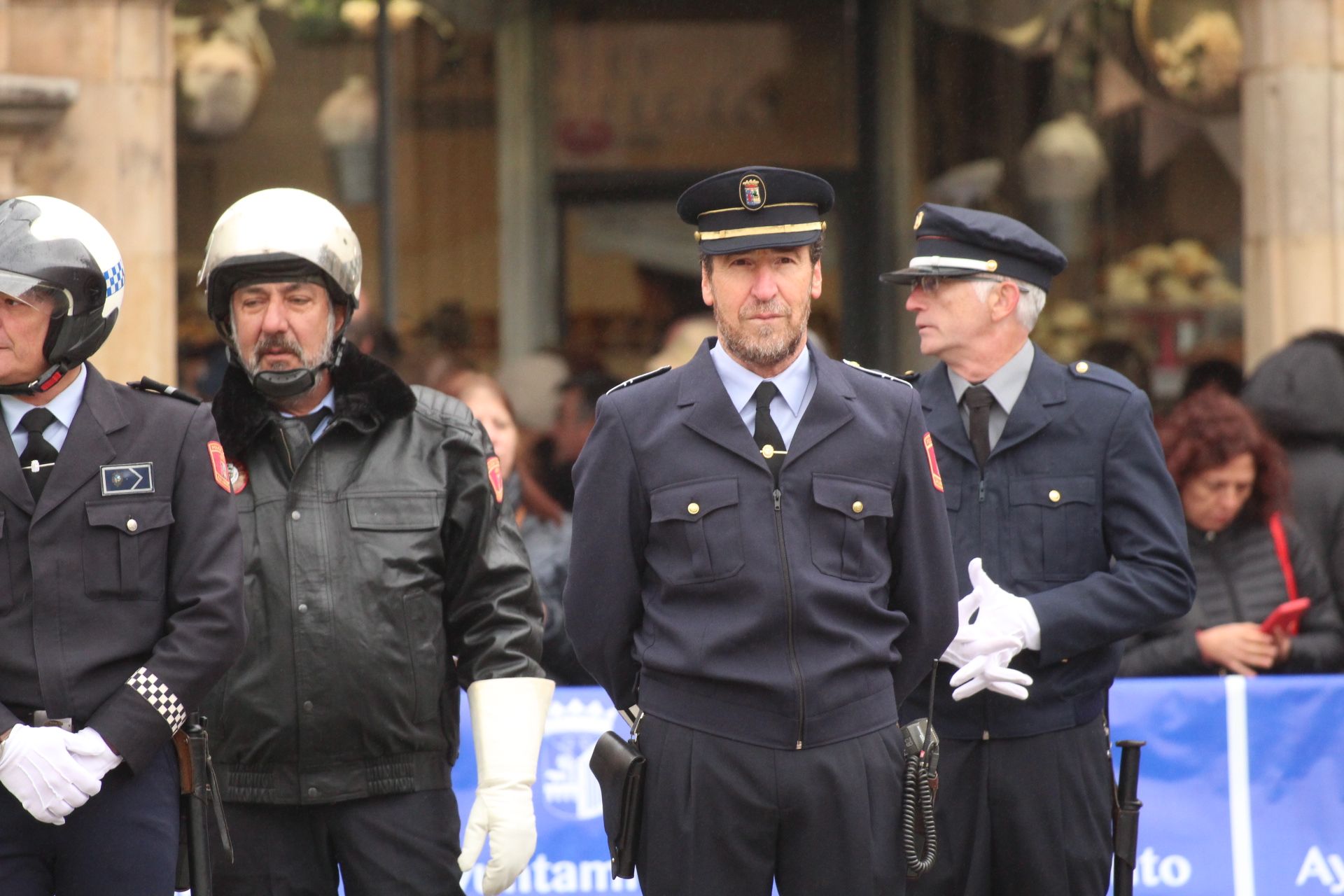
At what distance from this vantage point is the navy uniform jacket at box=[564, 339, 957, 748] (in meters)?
3.73

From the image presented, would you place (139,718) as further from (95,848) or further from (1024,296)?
(1024,296)

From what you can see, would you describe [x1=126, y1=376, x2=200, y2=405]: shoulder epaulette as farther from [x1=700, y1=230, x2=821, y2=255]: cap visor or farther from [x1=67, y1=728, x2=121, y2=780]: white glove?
[x1=700, y1=230, x2=821, y2=255]: cap visor

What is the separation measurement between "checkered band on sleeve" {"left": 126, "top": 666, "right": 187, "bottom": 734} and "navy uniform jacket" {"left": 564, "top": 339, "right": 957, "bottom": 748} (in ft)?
2.67

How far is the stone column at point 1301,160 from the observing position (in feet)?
27.5

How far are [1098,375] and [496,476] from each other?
59.3 inches

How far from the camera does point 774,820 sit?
12.2 ft

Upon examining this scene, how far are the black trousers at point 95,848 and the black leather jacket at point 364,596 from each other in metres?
0.37

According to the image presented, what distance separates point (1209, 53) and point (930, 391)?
16.6ft

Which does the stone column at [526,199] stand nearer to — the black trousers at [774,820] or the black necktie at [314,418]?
the black necktie at [314,418]

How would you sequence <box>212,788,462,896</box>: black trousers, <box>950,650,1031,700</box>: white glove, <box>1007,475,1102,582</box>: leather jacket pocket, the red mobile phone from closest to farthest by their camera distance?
<box>212,788,462,896</box>: black trousers, <box>950,650,1031,700</box>: white glove, <box>1007,475,1102,582</box>: leather jacket pocket, the red mobile phone

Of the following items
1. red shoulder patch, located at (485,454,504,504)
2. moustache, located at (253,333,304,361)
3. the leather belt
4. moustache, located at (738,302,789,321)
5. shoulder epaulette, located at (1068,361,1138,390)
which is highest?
moustache, located at (738,302,789,321)

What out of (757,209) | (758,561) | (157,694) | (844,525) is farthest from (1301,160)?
(157,694)

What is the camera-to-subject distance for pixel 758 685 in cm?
370


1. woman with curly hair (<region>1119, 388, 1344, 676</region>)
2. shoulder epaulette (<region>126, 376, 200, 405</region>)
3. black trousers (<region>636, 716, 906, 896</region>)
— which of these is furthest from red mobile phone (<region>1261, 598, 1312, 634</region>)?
shoulder epaulette (<region>126, 376, 200, 405</region>)
